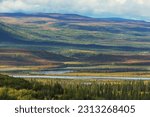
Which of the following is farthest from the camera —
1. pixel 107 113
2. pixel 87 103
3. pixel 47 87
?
pixel 47 87

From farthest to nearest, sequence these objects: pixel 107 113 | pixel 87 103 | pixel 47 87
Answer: pixel 47 87 < pixel 87 103 < pixel 107 113

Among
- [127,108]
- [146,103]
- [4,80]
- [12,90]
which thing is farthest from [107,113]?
[4,80]

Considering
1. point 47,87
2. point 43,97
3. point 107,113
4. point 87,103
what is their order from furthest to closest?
point 47,87 < point 43,97 < point 87,103 < point 107,113

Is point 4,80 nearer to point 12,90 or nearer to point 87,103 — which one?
point 12,90

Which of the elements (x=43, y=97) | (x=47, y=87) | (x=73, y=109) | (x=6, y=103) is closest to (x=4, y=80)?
(x=47, y=87)

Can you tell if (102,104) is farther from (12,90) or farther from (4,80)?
(4,80)

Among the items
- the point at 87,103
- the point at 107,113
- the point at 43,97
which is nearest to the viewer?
the point at 107,113

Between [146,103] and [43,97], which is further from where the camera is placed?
[43,97]

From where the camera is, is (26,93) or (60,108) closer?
(60,108)
